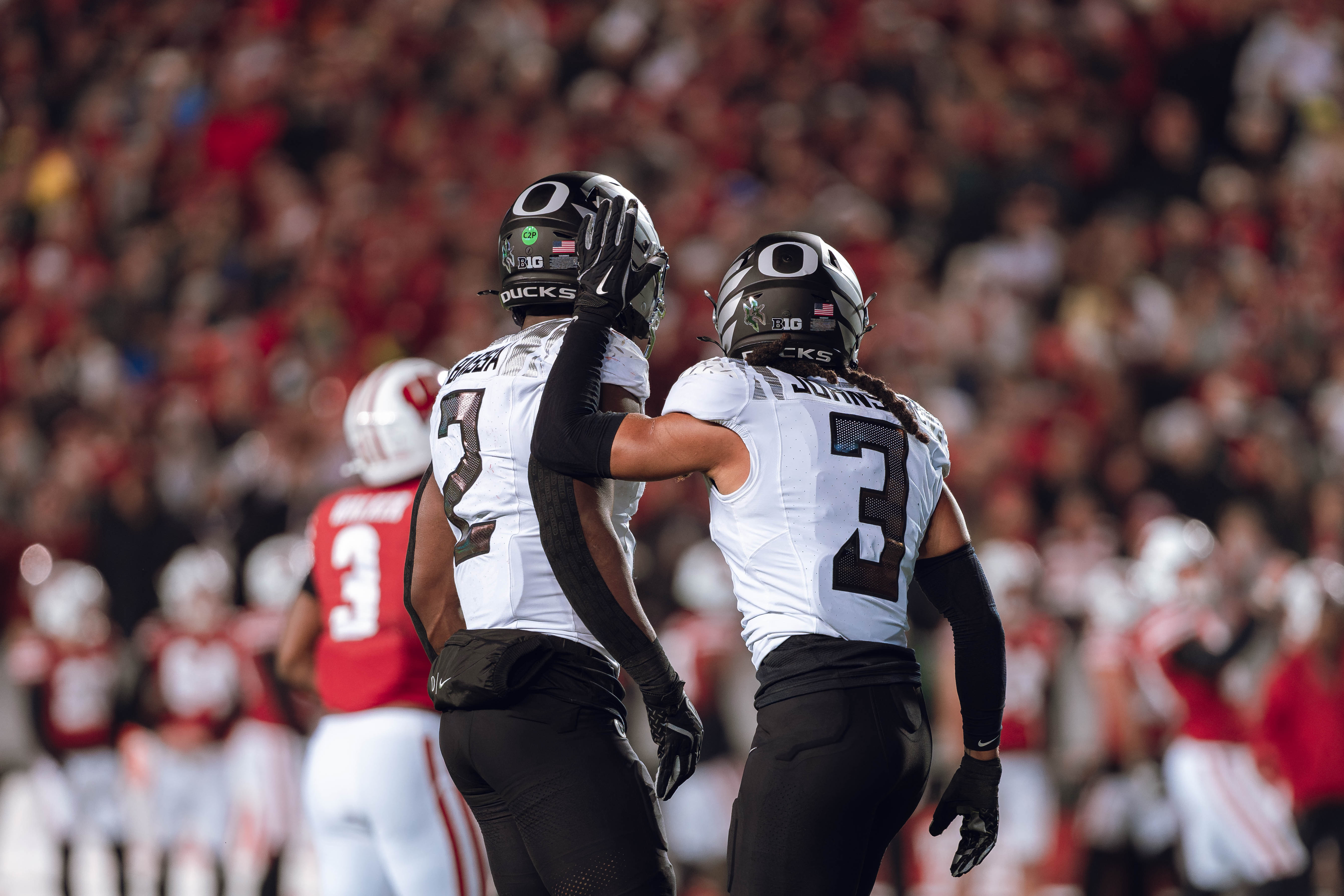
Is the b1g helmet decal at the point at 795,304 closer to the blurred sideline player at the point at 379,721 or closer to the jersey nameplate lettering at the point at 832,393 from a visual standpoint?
the jersey nameplate lettering at the point at 832,393

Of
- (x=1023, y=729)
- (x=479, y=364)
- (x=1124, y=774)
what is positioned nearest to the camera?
(x=479, y=364)

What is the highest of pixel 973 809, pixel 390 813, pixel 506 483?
pixel 506 483

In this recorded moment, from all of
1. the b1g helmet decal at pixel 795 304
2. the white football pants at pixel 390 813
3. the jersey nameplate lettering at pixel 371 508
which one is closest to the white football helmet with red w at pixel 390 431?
the jersey nameplate lettering at pixel 371 508

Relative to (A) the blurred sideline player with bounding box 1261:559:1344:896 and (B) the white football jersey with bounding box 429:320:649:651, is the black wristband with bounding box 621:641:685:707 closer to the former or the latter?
(B) the white football jersey with bounding box 429:320:649:651

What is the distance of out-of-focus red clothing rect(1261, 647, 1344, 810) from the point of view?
27.5ft

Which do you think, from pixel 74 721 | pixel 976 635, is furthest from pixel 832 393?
pixel 74 721

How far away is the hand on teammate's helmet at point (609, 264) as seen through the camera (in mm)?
3627

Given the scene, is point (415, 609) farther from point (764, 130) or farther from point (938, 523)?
point (764, 130)

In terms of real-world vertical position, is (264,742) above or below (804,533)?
below

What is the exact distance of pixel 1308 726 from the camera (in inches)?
332

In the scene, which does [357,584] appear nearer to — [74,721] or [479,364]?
[479,364]

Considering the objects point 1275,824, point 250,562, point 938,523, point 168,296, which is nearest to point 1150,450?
point 1275,824

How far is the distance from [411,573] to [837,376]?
48.5 inches

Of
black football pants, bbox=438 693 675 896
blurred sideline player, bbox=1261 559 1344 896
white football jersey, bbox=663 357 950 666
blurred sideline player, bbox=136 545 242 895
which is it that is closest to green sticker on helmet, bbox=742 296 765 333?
white football jersey, bbox=663 357 950 666
